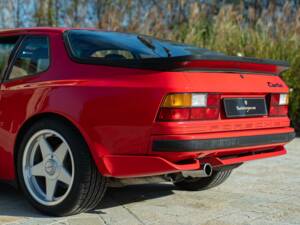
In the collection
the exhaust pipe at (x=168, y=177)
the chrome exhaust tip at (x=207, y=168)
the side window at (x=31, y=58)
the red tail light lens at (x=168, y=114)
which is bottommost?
the exhaust pipe at (x=168, y=177)

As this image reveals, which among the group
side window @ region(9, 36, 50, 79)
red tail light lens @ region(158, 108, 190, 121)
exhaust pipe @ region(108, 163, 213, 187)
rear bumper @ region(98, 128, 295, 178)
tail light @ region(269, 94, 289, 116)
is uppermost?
side window @ region(9, 36, 50, 79)

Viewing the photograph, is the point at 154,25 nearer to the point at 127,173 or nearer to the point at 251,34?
the point at 251,34

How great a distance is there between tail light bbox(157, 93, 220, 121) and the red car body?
4 centimetres

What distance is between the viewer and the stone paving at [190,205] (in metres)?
4.40

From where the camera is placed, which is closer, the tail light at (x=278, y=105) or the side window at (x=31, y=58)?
the side window at (x=31, y=58)

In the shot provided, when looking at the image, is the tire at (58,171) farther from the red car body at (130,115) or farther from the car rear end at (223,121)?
the car rear end at (223,121)

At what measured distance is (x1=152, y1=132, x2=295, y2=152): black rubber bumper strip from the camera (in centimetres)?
396

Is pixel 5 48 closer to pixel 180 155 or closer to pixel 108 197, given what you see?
pixel 108 197

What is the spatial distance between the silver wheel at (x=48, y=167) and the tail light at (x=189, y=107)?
829mm

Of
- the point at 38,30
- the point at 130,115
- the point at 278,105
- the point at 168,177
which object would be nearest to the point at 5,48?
the point at 38,30

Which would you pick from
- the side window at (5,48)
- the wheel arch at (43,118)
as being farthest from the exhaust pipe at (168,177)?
the side window at (5,48)

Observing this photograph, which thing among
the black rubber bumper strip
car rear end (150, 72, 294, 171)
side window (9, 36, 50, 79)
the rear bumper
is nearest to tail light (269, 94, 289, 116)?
car rear end (150, 72, 294, 171)

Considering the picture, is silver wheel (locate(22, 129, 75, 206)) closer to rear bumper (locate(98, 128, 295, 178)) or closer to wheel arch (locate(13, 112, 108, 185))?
wheel arch (locate(13, 112, 108, 185))

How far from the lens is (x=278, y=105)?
4973 millimetres
